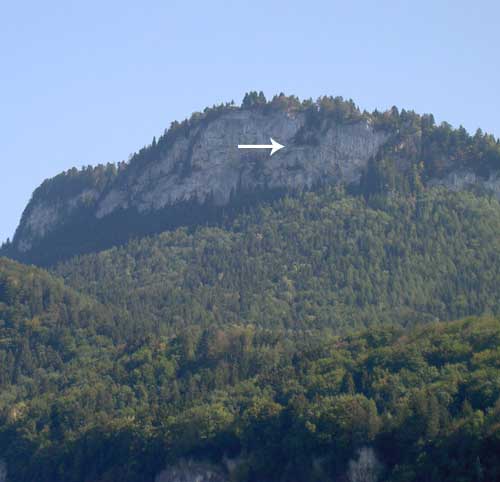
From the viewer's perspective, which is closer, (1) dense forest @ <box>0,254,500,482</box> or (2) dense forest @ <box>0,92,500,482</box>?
(1) dense forest @ <box>0,254,500,482</box>

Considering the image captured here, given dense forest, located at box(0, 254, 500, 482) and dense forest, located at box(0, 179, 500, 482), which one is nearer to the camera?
dense forest, located at box(0, 254, 500, 482)

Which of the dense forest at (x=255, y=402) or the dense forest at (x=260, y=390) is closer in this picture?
the dense forest at (x=255, y=402)

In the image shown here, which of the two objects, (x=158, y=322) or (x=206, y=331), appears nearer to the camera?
(x=206, y=331)

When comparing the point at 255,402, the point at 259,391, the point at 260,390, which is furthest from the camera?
the point at 260,390

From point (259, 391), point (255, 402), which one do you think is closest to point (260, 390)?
point (259, 391)

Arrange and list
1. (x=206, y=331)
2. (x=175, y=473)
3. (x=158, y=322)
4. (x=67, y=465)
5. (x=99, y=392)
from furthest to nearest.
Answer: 1. (x=158, y=322)
2. (x=206, y=331)
3. (x=99, y=392)
4. (x=67, y=465)
5. (x=175, y=473)

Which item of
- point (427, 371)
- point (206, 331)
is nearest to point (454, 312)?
point (206, 331)

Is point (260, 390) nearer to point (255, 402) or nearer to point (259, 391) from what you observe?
point (259, 391)

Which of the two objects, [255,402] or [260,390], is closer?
[255,402]

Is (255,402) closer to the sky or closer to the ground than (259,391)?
closer to the ground

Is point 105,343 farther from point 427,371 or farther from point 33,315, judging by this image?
point 427,371

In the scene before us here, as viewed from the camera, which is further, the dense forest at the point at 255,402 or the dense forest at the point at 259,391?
the dense forest at the point at 259,391
